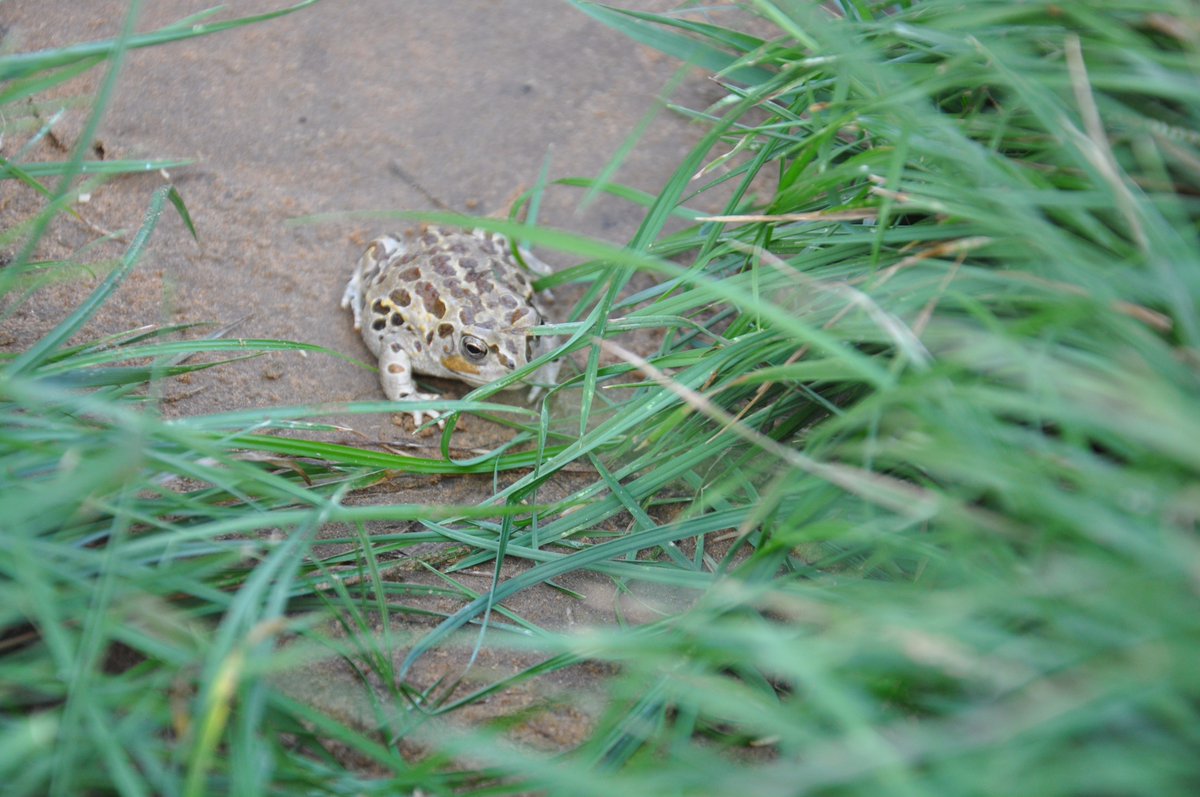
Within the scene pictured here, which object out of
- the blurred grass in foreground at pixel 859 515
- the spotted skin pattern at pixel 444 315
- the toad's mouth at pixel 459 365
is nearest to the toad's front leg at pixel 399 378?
the spotted skin pattern at pixel 444 315

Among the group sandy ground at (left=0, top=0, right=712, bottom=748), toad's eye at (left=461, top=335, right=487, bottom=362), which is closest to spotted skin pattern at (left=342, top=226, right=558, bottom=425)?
toad's eye at (left=461, top=335, right=487, bottom=362)

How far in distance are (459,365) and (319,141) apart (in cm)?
134

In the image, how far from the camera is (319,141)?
4.36 metres

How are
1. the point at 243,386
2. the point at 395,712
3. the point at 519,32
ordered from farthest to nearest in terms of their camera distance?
the point at 519,32
the point at 243,386
the point at 395,712

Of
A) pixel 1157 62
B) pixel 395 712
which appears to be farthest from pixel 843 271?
pixel 395 712

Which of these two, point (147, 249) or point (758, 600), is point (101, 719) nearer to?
point (758, 600)

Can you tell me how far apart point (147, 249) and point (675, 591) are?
2633 mm

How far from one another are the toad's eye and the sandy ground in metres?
0.36

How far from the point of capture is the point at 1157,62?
196 centimetres

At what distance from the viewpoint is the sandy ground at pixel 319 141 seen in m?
3.75

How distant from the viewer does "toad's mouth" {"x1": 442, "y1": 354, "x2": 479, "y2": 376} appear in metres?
3.95

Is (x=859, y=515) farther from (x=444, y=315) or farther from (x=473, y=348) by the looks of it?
(x=444, y=315)

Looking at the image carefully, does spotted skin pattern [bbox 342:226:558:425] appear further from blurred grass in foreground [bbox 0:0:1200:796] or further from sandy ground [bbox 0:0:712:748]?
blurred grass in foreground [bbox 0:0:1200:796]

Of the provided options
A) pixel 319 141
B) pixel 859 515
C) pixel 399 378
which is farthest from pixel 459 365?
pixel 859 515
